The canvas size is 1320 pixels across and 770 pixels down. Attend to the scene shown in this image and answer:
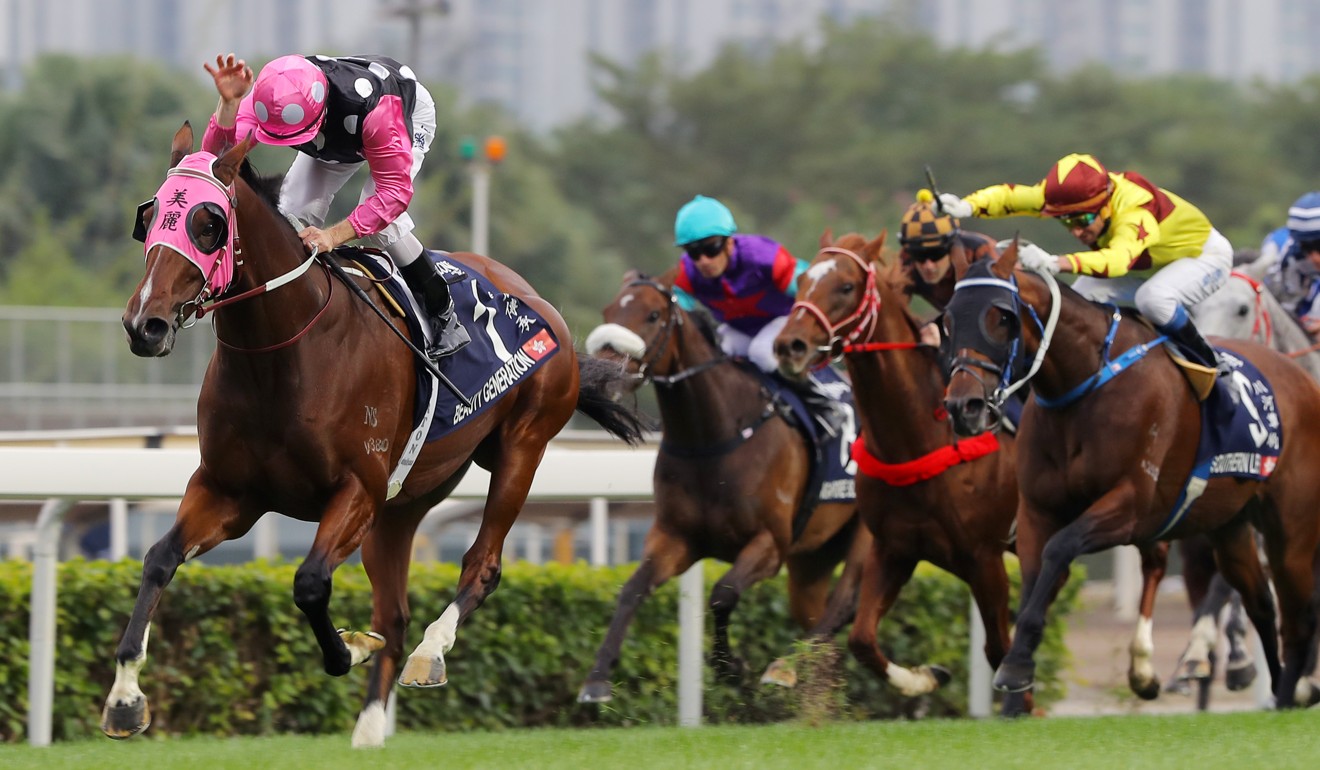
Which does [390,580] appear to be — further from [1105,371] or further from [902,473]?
[1105,371]

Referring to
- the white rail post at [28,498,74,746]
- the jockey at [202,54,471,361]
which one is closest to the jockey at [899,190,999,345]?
the jockey at [202,54,471,361]

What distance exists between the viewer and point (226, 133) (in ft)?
15.8

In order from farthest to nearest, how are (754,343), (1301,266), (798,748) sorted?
1. (1301,266)
2. (754,343)
3. (798,748)

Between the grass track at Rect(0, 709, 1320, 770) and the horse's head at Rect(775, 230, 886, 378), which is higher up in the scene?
the horse's head at Rect(775, 230, 886, 378)

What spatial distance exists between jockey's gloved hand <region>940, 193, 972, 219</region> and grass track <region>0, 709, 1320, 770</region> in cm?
156

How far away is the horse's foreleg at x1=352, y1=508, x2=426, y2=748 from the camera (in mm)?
5668

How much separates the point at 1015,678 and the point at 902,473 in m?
1.07

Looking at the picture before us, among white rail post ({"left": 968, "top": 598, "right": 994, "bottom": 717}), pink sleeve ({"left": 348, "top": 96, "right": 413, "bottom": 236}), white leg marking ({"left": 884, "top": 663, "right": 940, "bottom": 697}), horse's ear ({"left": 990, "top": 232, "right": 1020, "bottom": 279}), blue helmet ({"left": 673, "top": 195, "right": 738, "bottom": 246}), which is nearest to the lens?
pink sleeve ({"left": 348, "top": 96, "right": 413, "bottom": 236})

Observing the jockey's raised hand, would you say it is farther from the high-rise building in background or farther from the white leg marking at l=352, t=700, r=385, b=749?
the high-rise building in background

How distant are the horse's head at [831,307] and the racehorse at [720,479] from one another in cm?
→ 75

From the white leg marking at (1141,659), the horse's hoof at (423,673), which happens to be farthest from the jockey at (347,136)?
the white leg marking at (1141,659)

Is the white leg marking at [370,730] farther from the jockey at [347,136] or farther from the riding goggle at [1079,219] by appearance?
the riding goggle at [1079,219]

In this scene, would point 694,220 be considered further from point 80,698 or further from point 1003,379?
point 80,698

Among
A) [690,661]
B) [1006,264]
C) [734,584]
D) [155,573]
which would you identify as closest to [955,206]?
[1006,264]
